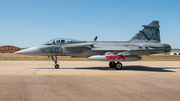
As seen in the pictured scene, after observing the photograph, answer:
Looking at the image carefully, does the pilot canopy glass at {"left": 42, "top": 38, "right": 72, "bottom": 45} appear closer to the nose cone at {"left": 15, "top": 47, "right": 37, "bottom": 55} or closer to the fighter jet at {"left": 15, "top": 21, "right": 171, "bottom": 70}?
the fighter jet at {"left": 15, "top": 21, "right": 171, "bottom": 70}

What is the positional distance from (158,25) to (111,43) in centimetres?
613

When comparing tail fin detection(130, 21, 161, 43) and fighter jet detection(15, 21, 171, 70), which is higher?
tail fin detection(130, 21, 161, 43)

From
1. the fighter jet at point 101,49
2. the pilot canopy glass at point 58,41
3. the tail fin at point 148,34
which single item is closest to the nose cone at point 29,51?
the fighter jet at point 101,49

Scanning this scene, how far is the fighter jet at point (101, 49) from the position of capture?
14.9m

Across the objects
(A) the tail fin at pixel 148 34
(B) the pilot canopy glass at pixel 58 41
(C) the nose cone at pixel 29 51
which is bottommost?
(C) the nose cone at pixel 29 51

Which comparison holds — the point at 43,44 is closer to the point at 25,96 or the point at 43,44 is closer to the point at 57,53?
the point at 57,53

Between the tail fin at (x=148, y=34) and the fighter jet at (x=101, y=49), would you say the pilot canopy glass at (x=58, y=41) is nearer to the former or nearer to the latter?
the fighter jet at (x=101, y=49)

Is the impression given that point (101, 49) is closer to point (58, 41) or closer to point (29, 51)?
point (58, 41)

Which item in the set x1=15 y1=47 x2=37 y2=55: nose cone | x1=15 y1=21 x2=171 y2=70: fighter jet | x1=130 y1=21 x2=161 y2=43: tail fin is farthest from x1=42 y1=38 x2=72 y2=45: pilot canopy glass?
x1=130 y1=21 x2=161 y2=43: tail fin

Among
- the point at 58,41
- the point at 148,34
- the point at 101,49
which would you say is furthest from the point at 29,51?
the point at 148,34

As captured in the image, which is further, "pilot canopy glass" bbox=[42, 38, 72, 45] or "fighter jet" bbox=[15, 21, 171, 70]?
"pilot canopy glass" bbox=[42, 38, 72, 45]

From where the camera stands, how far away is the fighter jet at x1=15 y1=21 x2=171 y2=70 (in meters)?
14.9

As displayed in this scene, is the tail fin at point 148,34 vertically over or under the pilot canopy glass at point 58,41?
over

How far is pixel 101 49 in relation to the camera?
15.6 m
